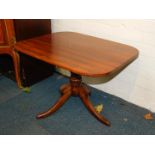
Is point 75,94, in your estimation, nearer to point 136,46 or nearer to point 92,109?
point 92,109

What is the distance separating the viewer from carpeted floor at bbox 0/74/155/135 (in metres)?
1.65

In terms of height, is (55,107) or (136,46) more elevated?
(136,46)

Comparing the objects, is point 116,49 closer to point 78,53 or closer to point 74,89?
point 78,53

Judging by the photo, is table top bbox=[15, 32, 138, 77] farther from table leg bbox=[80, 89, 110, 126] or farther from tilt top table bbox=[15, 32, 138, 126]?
table leg bbox=[80, 89, 110, 126]

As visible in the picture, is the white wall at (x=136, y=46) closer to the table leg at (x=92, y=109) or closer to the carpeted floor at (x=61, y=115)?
the carpeted floor at (x=61, y=115)

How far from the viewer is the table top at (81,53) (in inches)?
49.8

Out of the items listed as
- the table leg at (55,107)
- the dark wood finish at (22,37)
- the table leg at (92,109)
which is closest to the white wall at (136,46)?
the dark wood finish at (22,37)

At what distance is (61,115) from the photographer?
181cm

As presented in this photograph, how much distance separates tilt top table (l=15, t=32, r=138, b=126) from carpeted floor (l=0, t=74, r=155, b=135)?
87mm

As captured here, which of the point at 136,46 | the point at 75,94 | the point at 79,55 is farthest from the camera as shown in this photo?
the point at 75,94

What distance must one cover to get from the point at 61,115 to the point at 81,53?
631 millimetres

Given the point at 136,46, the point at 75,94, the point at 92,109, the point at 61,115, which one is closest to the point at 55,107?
the point at 61,115

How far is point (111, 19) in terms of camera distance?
176cm
